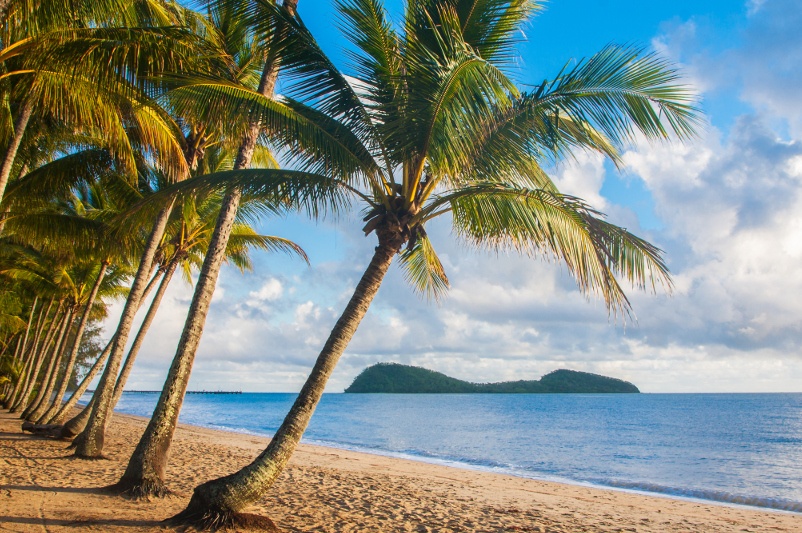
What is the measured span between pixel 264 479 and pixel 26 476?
4.54 m

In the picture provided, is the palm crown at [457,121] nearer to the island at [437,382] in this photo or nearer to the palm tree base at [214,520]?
the palm tree base at [214,520]

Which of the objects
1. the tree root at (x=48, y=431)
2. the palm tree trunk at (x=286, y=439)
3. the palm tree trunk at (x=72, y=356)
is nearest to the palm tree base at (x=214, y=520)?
the palm tree trunk at (x=286, y=439)

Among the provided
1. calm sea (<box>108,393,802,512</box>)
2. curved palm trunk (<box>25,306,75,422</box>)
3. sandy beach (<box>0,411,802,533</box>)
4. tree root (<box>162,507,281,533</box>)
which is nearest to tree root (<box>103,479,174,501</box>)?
sandy beach (<box>0,411,802,533</box>)

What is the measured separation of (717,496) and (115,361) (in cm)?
1385

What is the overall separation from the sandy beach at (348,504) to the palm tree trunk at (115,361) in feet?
0.97

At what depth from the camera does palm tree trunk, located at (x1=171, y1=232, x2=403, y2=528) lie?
5129mm

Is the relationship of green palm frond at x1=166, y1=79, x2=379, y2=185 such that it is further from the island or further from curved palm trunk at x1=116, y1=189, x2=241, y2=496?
the island

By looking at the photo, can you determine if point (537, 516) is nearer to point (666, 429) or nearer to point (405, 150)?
point (405, 150)

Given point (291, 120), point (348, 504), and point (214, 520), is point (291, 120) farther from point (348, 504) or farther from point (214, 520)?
point (348, 504)

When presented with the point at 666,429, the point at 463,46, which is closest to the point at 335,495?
the point at 463,46

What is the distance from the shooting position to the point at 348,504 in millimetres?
7906

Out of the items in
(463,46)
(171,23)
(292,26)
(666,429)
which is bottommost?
(666,429)

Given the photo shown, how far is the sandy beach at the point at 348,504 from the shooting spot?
5.90 meters

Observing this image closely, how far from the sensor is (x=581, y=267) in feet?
18.0
